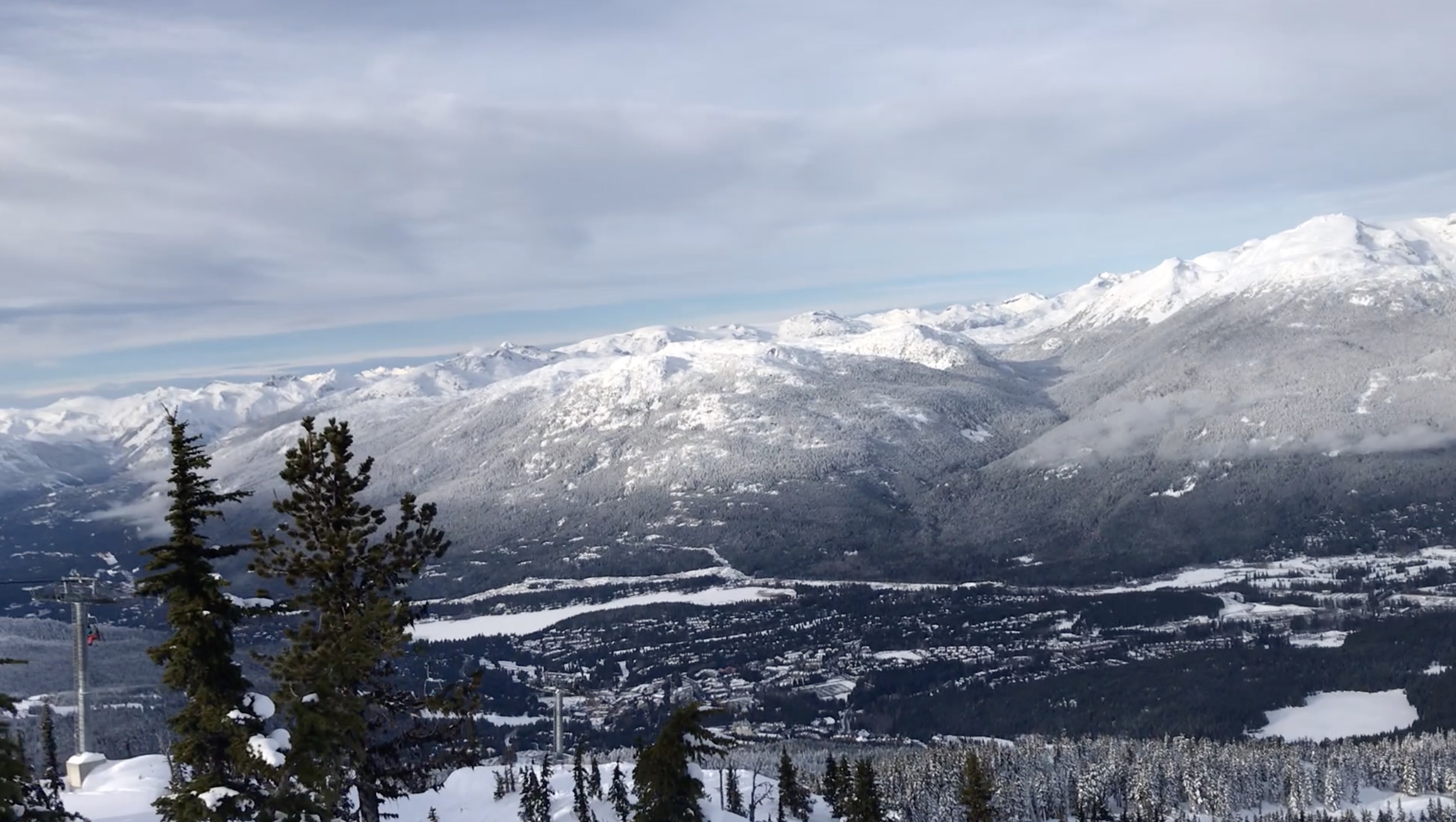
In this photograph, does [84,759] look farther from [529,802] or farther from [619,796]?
[619,796]

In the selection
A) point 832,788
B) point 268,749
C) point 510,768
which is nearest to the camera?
point 268,749

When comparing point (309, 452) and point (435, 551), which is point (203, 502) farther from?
point (435, 551)

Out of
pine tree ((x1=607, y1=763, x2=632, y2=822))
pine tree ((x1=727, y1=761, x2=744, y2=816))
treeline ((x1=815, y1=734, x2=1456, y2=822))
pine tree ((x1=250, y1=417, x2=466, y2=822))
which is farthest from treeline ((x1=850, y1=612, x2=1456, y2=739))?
pine tree ((x1=250, y1=417, x2=466, y2=822))

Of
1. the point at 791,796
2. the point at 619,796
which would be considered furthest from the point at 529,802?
the point at 791,796

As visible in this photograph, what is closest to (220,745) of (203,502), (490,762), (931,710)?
(203,502)

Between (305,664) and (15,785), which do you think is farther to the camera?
(305,664)

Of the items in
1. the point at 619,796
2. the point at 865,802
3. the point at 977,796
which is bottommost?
the point at 619,796

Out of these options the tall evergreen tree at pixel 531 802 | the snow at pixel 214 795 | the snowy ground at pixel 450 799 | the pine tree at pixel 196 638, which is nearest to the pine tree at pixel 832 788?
the snowy ground at pixel 450 799
